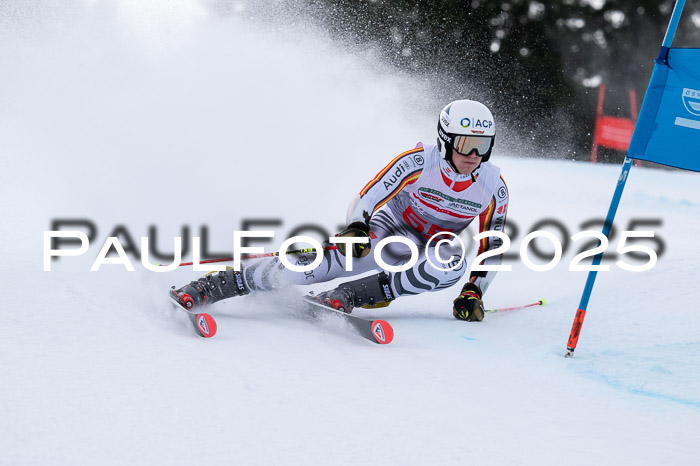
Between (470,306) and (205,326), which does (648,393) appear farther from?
(205,326)

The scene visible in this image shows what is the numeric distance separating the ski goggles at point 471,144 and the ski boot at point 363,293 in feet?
2.68

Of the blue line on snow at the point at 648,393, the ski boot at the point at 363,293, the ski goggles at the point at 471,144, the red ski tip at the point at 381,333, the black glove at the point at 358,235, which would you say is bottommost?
the blue line on snow at the point at 648,393

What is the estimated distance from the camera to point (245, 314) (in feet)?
11.9

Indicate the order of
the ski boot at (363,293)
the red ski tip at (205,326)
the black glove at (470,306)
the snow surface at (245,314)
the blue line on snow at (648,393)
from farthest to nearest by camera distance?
1. the black glove at (470,306)
2. the ski boot at (363,293)
3. the red ski tip at (205,326)
4. the blue line on snow at (648,393)
5. the snow surface at (245,314)

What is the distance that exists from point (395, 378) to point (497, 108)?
52.1 feet

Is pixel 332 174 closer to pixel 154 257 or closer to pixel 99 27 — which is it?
pixel 99 27

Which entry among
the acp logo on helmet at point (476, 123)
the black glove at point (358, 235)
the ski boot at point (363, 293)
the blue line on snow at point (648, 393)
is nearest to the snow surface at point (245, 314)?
the blue line on snow at point (648, 393)

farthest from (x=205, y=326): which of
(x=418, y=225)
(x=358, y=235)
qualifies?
(x=418, y=225)

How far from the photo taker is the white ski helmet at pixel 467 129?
143 inches

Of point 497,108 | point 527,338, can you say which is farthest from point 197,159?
point 497,108

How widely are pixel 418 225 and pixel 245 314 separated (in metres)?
1.19

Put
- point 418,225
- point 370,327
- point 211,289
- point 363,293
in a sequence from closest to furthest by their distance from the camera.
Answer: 1. point 370,327
2. point 211,289
3. point 363,293
4. point 418,225

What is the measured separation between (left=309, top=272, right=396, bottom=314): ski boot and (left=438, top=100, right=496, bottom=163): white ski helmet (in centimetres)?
80

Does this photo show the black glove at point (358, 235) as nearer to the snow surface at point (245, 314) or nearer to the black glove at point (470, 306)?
the snow surface at point (245, 314)
